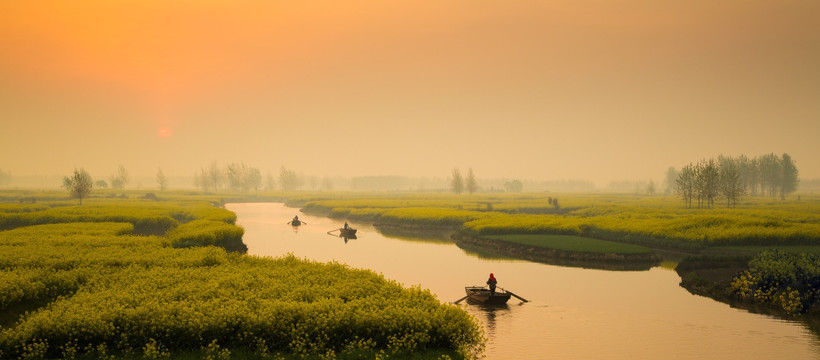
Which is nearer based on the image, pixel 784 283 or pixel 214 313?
pixel 214 313

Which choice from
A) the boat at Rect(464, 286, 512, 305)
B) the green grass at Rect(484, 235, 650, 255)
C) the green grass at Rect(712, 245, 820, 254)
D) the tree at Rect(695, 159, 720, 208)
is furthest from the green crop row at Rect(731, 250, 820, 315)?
the tree at Rect(695, 159, 720, 208)

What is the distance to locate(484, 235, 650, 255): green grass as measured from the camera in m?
62.7

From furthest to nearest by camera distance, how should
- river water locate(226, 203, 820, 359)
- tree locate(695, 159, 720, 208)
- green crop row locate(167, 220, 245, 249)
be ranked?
tree locate(695, 159, 720, 208)
green crop row locate(167, 220, 245, 249)
river water locate(226, 203, 820, 359)

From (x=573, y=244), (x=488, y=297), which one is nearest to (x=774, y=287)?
(x=488, y=297)

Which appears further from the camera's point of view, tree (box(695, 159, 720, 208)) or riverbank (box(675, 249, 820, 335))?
tree (box(695, 159, 720, 208))

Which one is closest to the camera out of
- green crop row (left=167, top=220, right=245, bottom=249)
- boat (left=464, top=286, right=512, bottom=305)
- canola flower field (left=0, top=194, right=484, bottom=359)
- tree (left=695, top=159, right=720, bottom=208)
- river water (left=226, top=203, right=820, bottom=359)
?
canola flower field (left=0, top=194, right=484, bottom=359)

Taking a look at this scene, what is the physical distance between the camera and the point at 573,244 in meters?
67.2

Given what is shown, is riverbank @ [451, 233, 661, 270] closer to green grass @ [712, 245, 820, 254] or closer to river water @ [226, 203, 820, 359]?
river water @ [226, 203, 820, 359]

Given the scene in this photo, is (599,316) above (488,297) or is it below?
below

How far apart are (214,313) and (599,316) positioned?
79.2 ft

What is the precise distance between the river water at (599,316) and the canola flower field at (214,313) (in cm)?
680

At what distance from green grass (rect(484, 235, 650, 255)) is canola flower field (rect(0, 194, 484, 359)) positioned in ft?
114

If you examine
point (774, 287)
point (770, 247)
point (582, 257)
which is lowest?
point (582, 257)

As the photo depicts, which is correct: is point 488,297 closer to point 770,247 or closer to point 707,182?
point 770,247
